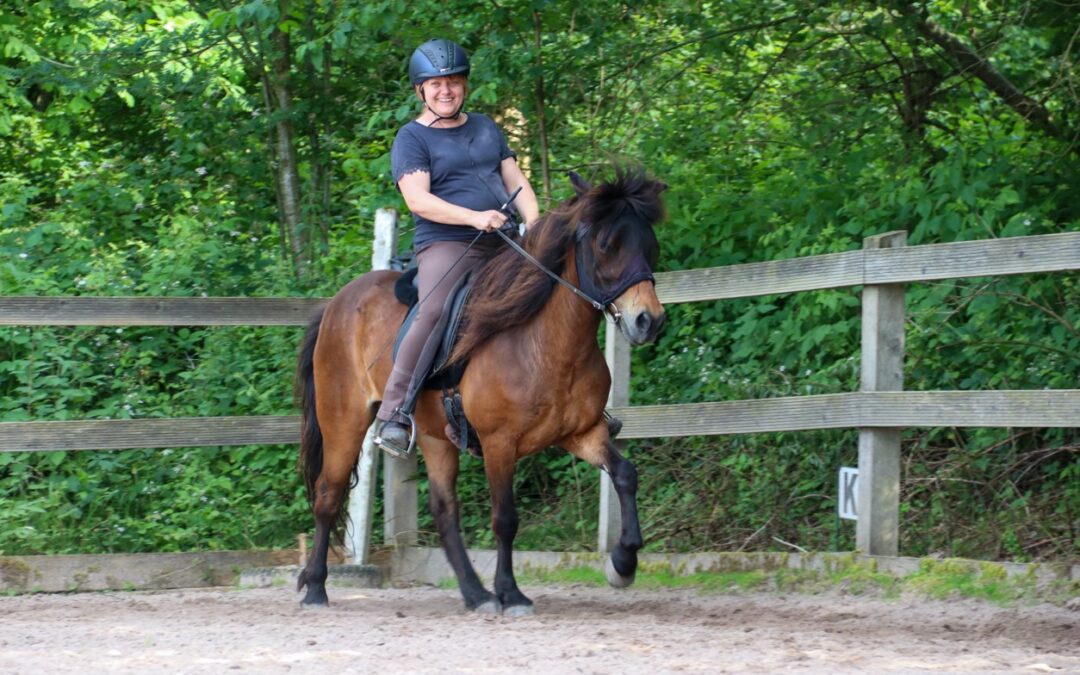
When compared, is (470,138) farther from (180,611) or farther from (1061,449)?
(1061,449)

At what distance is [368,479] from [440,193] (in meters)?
2.08

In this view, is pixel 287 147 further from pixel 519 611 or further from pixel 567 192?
A: pixel 519 611

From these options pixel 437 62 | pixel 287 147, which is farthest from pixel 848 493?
pixel 287 147

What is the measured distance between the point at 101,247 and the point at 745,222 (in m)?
4.71

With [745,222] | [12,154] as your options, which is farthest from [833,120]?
[12,154]

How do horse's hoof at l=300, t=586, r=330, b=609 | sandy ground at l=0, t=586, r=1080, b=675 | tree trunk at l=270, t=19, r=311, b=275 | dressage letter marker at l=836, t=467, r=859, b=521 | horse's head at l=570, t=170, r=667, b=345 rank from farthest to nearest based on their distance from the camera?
tree trunk at l=270, t=19, r=311, b=275, horse's hoof at l=300, t=586, r=330, b=609, dressage letter marker at l=836, t=467, r=859, b=521, horse's head at l=570, t=170, r=667, b=345, sandy ground at l=0, t=586, r=1080, b=675

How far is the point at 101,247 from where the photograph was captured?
31.8ft

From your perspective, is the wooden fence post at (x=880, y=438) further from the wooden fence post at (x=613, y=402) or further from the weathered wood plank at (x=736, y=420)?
the wooden fence post at (x=613, y=402)

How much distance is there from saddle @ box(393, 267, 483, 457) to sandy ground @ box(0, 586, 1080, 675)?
2.75 ft

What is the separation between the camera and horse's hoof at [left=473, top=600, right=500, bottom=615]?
5.89 metres

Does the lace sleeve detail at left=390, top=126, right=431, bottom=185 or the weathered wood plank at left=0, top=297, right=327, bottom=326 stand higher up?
the lace sleeve detail at left=390, top=126, right=431, bottom=185

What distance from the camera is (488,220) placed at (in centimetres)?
583

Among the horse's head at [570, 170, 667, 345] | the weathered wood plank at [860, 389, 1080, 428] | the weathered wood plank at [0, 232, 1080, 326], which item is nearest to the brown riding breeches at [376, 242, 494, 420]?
the horse's head at [570, 170, 667, 345]

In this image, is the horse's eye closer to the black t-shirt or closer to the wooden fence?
the black t-shirt
